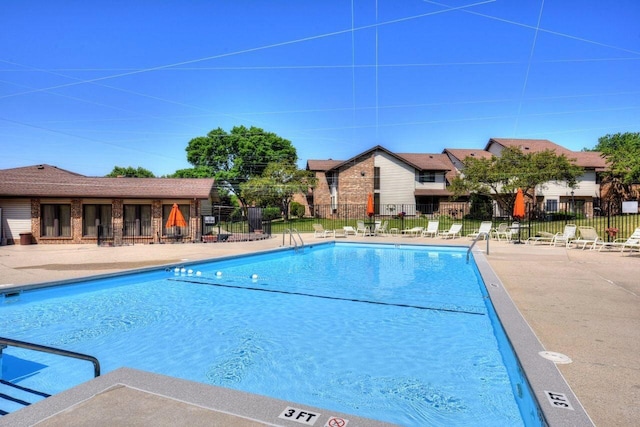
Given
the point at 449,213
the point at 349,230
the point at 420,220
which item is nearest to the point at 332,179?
the point at 420,220

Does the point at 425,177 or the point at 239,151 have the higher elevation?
the point at 239,151

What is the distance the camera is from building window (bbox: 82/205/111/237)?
20.5 metres

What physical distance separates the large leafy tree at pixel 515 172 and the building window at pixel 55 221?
24.8 metres

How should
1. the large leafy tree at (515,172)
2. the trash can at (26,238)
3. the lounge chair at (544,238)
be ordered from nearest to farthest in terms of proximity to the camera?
the lounge chair at (544,238), the trash can at (26,238), the large leafy tree at (515,172)

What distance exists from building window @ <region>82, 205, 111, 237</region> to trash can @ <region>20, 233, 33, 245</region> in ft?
7.44

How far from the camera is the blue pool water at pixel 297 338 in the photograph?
13.9ft

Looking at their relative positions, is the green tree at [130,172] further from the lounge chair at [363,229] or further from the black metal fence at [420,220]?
the lounge chair at [363,229]

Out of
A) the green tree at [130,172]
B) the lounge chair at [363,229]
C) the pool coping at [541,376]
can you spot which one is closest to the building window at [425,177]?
the lounge chair at [363,229]

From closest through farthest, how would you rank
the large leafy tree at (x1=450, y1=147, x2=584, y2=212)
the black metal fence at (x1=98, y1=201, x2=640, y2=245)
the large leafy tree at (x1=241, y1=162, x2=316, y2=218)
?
the black metal fence at (x1=98, y1=201, x2=640, y2=245)
the large leafy tree at (x1=450, y1=147, x2=584, y2=212)
the large leafy tree at (x1=241, y1=162, x2=316, y2=218)

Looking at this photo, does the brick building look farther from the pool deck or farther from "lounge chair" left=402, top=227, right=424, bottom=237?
"lounge chair" left=402, top=227, right=424, bottom=237

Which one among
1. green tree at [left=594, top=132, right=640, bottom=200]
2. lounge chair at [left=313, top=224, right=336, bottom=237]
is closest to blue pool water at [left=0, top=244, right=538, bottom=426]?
lounge chair at [left=313, top=224, right=336, bottom=237]

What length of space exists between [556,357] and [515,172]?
26.7m

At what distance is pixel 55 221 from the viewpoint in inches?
795

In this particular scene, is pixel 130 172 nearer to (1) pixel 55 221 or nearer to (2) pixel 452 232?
(1) pixel 55 221
